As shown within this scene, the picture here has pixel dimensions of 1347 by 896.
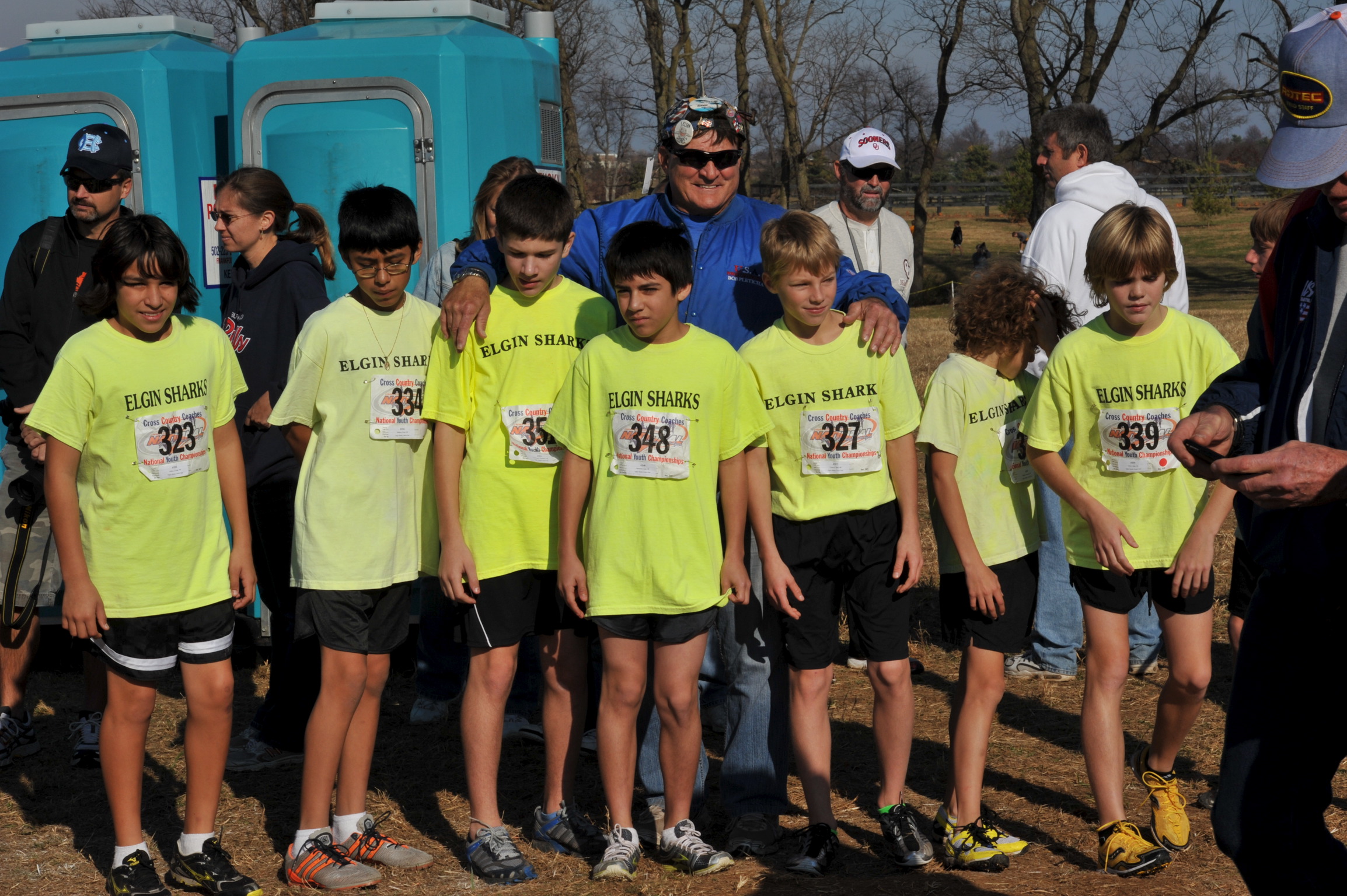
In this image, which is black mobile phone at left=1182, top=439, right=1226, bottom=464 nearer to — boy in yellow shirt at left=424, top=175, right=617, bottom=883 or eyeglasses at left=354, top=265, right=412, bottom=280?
Result: boy in yellow shirt at left=424, top=175, right=617, bottom=883

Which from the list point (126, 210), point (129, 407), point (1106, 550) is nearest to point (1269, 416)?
point (1106, 550)

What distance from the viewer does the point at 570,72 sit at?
1179 inches

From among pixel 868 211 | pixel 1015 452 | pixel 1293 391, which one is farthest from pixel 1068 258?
pixel 1293 391

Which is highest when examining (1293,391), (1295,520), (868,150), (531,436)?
(868,150)

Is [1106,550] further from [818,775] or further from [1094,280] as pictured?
[818,775]

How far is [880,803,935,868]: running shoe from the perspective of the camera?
142 inches

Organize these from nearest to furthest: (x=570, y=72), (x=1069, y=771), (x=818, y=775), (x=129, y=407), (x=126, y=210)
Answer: (x=129, y=407)
(x=818, y=775)
(x=1069, y=771)
(x=126, y=210)
(x=570, y=72)

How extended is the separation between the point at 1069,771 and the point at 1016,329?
63.6 inches

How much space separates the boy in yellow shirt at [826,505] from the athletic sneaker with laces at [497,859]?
2.44 feet

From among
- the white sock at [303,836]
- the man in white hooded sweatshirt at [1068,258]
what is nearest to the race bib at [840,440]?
the white sock at [303,836]

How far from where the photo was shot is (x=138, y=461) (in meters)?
3.44

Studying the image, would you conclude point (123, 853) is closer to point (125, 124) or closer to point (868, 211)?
point (125, 124)

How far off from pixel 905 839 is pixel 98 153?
3432mm

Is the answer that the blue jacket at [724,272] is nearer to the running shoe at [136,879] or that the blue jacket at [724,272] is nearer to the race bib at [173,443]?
the race bib at [173,443]
